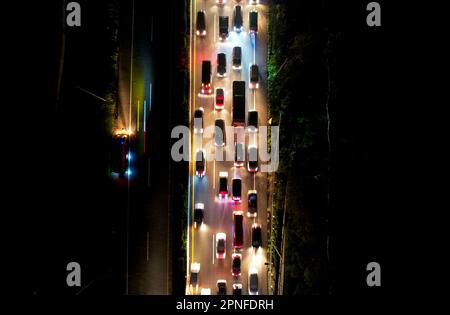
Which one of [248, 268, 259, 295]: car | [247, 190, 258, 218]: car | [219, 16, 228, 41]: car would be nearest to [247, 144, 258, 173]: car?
[247, 190, 258, 218]: car

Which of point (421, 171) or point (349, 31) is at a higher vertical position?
point (349, 31)

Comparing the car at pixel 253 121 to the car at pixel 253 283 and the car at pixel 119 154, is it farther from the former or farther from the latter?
the car at pixel 253 283

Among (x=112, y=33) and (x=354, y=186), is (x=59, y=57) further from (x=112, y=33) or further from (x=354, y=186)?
(x=354, y=186)

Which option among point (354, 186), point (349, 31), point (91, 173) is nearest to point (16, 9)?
point (91, 173)

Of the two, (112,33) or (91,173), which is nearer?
(91,173)

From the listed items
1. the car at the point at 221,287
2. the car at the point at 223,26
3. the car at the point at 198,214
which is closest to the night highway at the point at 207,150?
the car at the point at 198,214

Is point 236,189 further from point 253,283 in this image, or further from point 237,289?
point 237,289
